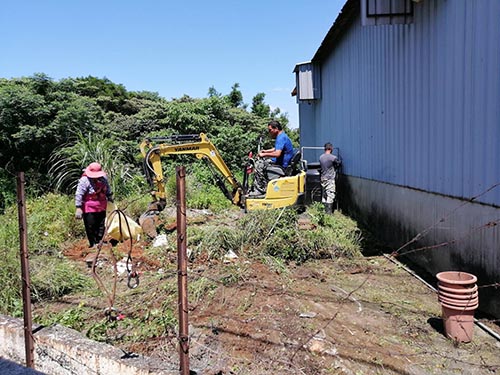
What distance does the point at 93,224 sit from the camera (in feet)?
23.5

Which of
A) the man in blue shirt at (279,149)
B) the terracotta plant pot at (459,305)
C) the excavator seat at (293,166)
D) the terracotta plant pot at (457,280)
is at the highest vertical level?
the man in blue shirt at (279,149)

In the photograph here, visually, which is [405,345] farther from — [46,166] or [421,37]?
[46,166]

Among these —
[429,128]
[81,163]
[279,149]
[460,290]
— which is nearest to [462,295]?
[460,290]

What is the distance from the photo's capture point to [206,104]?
17.7 meters

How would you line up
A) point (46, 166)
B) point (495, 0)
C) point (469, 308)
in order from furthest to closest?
1. point (46, 166)
2. point (495, 0)
3. point (469, 308)

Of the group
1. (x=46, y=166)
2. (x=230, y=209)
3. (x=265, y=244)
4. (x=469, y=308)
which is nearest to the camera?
(x=469, y=308)

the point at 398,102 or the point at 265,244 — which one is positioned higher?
the point at 398,102

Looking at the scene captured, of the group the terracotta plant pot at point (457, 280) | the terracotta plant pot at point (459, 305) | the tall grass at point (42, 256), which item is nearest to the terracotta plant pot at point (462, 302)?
the terracotta plant pot at point (459, 305)

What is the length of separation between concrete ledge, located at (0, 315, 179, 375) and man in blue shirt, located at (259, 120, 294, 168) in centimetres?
495

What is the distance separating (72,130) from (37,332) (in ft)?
29.2

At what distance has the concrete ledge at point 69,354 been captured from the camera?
297cm

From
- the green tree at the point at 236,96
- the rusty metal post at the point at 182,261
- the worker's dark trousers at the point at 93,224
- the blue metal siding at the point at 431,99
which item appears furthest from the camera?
the green tree at the point at 236,96

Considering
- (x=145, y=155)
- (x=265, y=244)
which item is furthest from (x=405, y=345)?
(x=145, y=155)

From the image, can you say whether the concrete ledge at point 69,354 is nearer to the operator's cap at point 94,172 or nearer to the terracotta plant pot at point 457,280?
the terracotta plant pot at point 457,280
